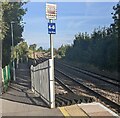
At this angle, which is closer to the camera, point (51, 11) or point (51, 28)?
point (51, 11)

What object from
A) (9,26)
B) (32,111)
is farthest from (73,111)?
(9,26)

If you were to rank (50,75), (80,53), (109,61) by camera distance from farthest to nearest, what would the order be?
(80,53) < (109,61) < (50,75)

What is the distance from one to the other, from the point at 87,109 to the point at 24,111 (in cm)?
188

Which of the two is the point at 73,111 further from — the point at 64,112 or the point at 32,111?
the point at 32,111

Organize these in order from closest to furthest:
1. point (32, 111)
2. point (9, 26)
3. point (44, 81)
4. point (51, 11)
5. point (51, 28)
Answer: point (32, 111), point (51, 11), point (51, 28), point (44, 81), point (9, 26)

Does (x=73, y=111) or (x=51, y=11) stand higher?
(x=51, y=11)

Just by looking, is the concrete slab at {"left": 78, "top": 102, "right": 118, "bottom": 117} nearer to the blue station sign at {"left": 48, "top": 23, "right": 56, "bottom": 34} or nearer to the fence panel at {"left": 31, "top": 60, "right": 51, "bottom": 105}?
the fence panel at {"left": 31, "top": 60, "right": 51, "bottom": 105}

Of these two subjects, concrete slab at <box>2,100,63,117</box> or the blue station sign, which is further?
the blue station sign

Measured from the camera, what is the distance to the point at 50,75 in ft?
34.4

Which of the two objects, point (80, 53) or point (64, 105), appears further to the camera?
point (80, 53)

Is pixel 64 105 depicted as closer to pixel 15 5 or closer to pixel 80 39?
pixel 15 5

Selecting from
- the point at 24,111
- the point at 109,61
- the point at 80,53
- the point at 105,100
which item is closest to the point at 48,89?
the point at 24,111

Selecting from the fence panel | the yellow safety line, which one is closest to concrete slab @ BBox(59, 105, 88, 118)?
the yellow safety line

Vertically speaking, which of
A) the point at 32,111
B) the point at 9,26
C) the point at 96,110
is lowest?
the point at 32,111
